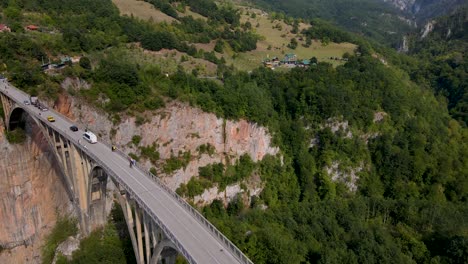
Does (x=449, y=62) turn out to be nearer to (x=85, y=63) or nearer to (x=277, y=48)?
(x=277, y=48)

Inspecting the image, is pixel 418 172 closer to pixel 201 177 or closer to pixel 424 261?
pixel 424 261

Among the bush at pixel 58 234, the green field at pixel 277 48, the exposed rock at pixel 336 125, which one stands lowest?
the bush at pixel 58 234

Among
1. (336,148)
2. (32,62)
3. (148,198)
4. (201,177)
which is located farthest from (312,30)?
(148,198)

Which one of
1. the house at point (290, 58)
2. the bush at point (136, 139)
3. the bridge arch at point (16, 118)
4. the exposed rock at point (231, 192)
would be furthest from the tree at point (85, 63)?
the house at point (290, 58)

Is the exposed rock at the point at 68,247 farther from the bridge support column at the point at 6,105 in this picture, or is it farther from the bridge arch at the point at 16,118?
the bridge support column at the point at 6,105

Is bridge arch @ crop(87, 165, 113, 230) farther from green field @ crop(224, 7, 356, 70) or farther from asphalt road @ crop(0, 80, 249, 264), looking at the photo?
green field @ crop(224, 7, 356, 70)

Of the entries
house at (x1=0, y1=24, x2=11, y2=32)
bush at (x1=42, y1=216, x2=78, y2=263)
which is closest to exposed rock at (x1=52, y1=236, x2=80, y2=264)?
bush at (x1=42, y1=216, x2=78, y2=263)
